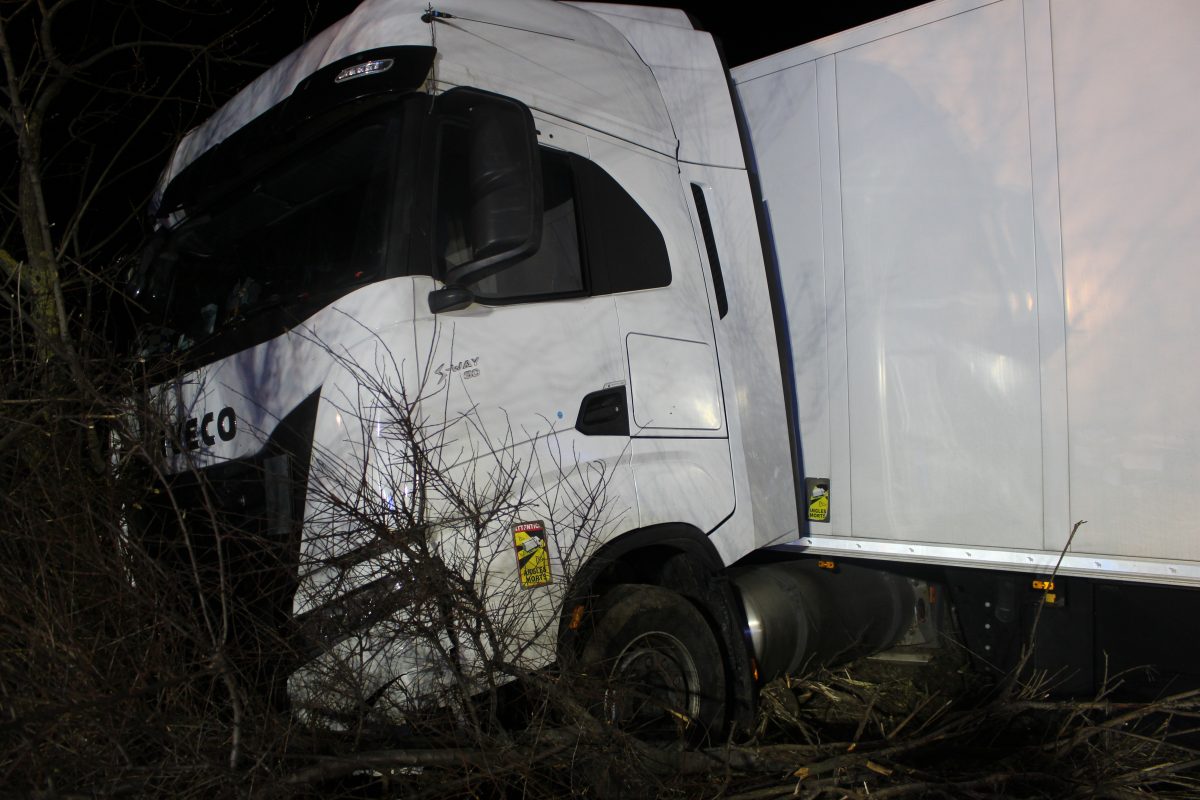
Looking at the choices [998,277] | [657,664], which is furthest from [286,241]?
[998,277]

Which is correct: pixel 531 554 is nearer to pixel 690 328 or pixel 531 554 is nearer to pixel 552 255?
pixel 552 255

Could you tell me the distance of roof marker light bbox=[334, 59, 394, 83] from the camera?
3318 mm

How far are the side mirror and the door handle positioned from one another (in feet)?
2.17

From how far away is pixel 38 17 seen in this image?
719cm

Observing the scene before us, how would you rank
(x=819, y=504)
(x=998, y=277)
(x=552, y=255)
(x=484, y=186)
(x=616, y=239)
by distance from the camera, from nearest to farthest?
(x=484, y=186), (x=552, y=255), (x=616, y=239), (x=998, y=277), (x=819, y=504)

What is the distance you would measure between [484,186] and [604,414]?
963 mm

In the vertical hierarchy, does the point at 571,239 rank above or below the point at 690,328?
above

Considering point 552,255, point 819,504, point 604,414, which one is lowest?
point 819,504

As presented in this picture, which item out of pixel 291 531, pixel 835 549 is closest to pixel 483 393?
pixel 291 531

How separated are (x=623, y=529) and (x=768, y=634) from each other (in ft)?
3.65

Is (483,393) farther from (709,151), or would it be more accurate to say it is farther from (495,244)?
(709,151)

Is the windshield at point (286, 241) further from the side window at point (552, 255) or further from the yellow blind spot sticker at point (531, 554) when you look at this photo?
the yellow blind spot sticker at point (531, 554)

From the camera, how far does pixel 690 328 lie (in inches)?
160

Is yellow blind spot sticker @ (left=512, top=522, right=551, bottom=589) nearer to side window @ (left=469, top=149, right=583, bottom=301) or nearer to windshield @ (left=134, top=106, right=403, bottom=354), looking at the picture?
side window @ (left=469, top=149, right=583, bottom=301)
